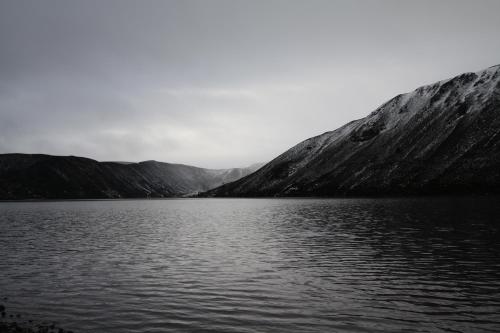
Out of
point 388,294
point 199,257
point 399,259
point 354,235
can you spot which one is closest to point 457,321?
point 388,294

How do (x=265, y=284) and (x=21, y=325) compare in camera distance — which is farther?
(x=265, y=284)

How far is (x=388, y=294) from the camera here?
26.5m

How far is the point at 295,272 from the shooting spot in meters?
34.6

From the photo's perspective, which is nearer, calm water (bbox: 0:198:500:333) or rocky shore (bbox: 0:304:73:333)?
rocky shore (bbox: 0:304:73:333)

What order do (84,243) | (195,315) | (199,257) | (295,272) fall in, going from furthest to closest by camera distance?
(84,243)
(199,257)
(295,272)
(195,315)

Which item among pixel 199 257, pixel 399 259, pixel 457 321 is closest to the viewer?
pixel 457 321

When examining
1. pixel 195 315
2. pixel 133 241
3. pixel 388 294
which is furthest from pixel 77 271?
pixel 388 294

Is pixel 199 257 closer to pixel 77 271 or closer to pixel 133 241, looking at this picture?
pixel 77 271

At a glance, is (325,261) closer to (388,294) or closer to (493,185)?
(388,294)

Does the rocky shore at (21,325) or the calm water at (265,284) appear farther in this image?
the calm water at (265,284)

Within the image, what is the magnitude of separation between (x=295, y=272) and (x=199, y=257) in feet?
42.3

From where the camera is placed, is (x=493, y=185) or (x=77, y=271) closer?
(x=77, y=271)

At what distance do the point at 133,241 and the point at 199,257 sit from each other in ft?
61.9

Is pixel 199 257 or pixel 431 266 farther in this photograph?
pixel 199 257
